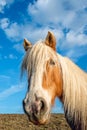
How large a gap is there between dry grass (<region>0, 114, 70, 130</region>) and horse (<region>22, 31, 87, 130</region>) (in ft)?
33.9

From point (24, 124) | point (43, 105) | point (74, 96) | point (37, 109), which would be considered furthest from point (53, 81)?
point (24, 124)

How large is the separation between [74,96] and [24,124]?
41.7ft

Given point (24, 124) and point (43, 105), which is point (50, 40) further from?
point (24, 124)

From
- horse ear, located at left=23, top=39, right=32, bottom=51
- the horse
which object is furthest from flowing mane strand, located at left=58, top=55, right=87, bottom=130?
horse ear, located at left=23, top=39, right=32, bottom=51

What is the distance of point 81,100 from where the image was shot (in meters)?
6.61

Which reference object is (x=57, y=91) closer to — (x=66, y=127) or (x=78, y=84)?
(x=78, y=84)

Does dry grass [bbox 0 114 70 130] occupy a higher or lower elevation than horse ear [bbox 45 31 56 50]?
higher

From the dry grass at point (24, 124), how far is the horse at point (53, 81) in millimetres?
10318

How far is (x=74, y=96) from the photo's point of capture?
6.61 meters

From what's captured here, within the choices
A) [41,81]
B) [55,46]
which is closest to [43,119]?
[41,81]

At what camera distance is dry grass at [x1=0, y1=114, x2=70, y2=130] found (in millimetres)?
17459

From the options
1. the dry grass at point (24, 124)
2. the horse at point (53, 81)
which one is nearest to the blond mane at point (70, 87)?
the horse at point (53, 81)

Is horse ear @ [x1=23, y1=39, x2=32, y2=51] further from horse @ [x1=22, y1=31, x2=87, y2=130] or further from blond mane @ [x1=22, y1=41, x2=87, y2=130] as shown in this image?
blond mane @ [x1=22, y1=41, x2=87, y2=130]

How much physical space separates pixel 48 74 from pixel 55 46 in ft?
2.31
